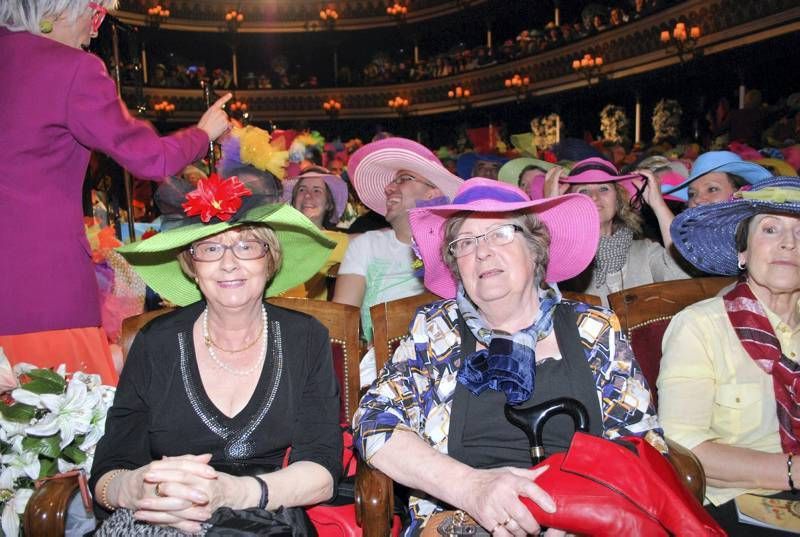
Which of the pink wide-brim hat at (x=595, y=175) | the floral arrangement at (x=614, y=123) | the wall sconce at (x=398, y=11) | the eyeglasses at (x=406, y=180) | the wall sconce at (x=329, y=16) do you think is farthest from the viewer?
the wall sconce at (x=329, y=16)

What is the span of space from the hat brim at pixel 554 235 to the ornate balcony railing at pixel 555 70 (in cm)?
513

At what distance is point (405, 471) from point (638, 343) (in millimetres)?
1060

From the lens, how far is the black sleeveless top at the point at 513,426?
1831mm

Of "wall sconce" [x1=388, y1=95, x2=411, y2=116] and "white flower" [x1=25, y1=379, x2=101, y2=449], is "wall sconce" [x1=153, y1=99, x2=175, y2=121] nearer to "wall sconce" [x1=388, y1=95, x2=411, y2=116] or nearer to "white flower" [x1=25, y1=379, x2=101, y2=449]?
"wall sconce" [x1=388, y1=95, x2=411, y2=116]

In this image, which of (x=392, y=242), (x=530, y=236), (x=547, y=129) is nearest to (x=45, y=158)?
(x=530, y=236)

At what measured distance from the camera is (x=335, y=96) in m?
19.8

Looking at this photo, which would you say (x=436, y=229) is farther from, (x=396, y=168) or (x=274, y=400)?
(x=396, y=168)

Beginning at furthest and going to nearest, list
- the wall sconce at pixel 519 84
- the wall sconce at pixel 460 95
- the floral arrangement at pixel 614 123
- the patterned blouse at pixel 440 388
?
1. the wall sconce at pixel 460 95
2. the wall sconce at pixel 519 84
3. the floral arrangement at pixel 614 123
4. the patterned blouse at pixel 440 388

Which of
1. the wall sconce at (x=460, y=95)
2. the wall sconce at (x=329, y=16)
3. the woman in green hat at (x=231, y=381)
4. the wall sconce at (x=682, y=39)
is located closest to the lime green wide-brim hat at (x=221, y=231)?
the woman in green hat at (x=231, y=381)

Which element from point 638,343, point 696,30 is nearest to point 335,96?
point 696,30

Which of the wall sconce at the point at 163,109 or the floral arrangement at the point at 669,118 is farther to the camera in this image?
the wall sconce at the point at 163,109

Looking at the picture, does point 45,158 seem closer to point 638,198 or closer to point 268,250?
point 268,250

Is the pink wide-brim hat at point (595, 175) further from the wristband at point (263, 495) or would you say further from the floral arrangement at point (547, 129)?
the floral arrangement at point (547, 129)

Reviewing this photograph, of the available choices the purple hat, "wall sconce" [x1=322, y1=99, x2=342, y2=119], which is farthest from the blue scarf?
"wall sconce" [x1=322, y1=99, x2=342, y2=119]
